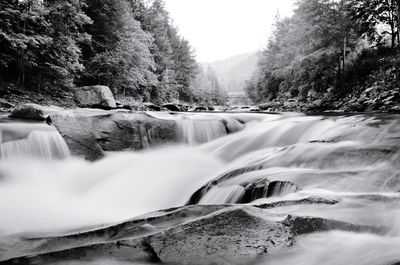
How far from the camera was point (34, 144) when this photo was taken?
6.27 meters

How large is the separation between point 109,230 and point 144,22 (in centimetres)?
3055

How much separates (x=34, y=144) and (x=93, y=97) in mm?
8951

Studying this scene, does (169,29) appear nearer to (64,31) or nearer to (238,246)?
(64,31)

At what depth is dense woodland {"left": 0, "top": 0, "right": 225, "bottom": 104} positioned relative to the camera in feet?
39.2

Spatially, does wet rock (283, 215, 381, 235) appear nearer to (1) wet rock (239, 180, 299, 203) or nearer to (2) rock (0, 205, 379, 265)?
(2) rock (0, 205, 379, 265)

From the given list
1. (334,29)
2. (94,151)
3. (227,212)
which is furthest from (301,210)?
(334,29)

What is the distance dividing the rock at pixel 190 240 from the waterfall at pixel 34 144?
13.8 ft

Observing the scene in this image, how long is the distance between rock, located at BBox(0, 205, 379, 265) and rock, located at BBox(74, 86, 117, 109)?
12872 millimetres

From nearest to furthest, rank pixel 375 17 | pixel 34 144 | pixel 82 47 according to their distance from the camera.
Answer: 1. pixel 34 144
2. pixel 375 17
3. pixel 82 47

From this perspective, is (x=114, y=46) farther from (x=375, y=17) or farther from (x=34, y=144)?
(x=375, y=17)

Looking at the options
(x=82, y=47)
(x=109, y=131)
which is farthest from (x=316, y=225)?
(x=82, y=47)

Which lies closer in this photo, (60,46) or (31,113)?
(31,113)

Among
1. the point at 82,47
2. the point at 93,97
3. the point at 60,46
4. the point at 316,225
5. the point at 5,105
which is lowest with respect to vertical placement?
the point at 316,225

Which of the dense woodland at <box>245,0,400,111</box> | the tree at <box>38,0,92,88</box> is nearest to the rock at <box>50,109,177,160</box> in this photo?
the tree at <box>38,0,92,88</box>
